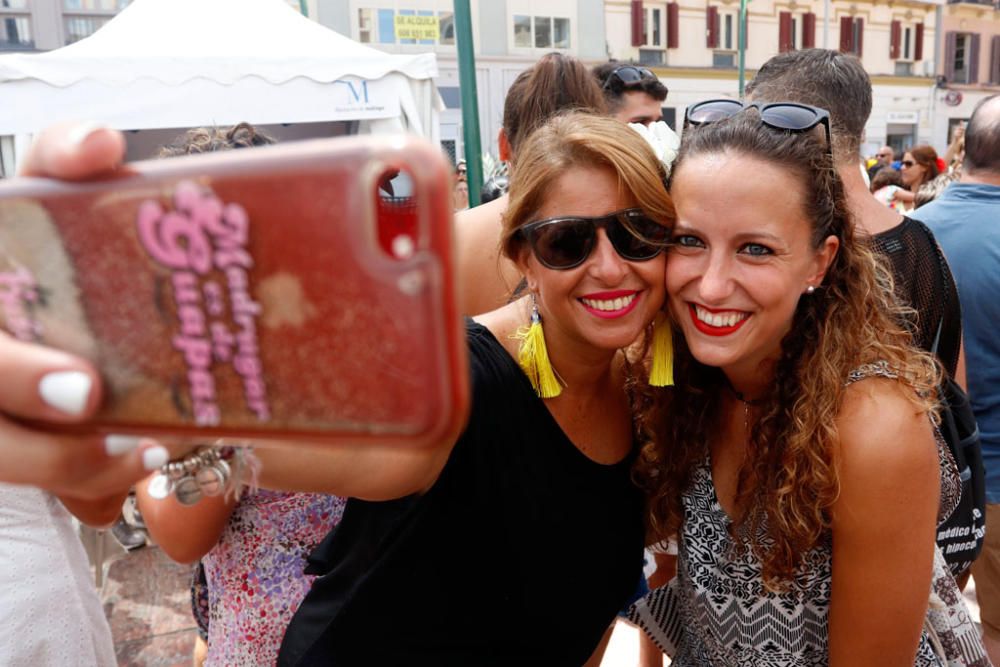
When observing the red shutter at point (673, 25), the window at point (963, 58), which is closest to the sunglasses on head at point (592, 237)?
the red shutter at point (673, 25)

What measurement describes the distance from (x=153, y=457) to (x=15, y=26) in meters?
24.0

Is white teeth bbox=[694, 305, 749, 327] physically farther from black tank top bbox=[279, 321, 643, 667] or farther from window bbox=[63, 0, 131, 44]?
window bbox=[63, 0, 131, 44]

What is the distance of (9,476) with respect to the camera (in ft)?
2.06

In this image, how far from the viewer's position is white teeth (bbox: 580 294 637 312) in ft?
4.56

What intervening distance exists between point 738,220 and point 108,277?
1083mm

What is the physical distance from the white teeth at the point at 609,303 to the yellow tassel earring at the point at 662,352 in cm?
18

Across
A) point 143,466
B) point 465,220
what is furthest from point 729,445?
point 465,220

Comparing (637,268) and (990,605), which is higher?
(637,268)

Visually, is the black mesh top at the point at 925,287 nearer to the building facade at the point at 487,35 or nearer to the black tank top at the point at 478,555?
the black tank top at the point at 478,555

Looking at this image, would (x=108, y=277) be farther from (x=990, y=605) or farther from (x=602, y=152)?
(x=990, y=605)

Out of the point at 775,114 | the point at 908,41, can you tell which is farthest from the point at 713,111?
the point at 908,41

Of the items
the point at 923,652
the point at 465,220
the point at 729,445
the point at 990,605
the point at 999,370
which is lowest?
the point at 990,605

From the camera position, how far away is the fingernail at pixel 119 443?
2.02 ft

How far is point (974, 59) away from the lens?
2916 cm
